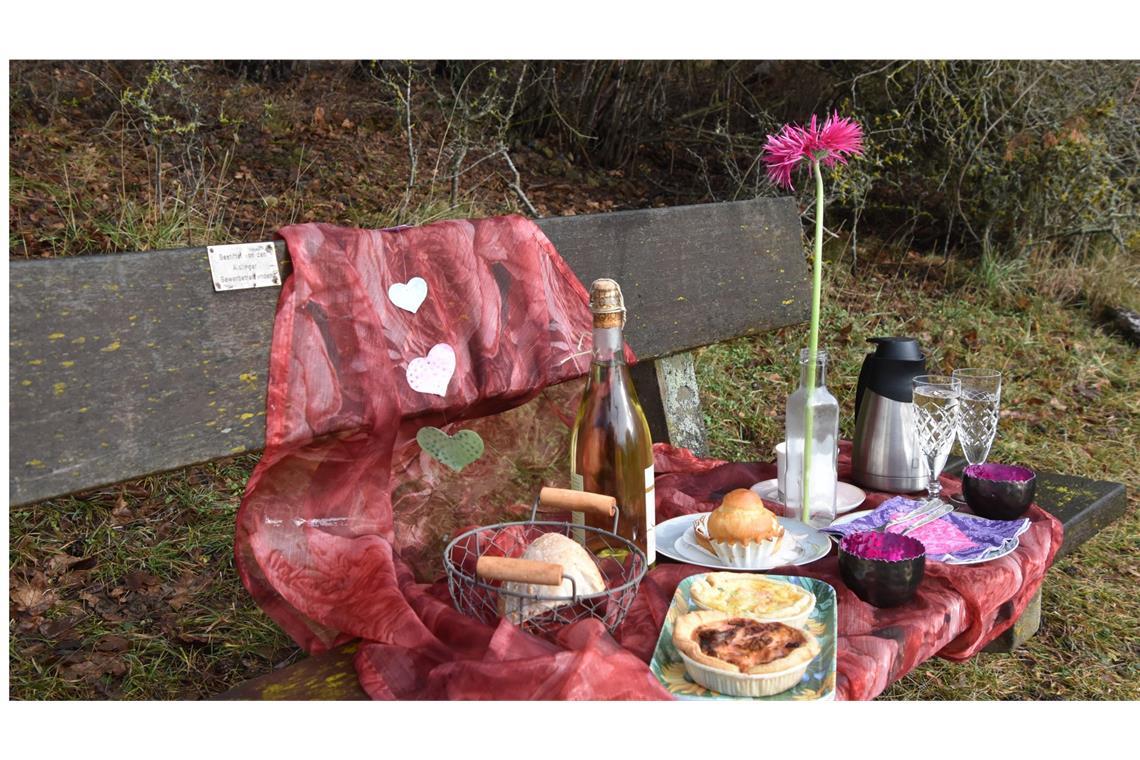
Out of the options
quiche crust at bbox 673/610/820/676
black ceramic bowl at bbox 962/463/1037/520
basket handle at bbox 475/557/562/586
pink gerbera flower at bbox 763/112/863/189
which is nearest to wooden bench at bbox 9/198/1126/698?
black ceramic bowl at bbox 962/463/1037/520

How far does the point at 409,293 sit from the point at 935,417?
3.40ft

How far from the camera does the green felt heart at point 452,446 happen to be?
200 cm

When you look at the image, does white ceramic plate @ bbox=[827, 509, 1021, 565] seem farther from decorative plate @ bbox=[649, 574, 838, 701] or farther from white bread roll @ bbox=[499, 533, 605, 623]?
white bread roll @ bbox=[499, 533, 605, 623]

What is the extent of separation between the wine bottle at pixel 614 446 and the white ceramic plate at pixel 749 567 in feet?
0.18

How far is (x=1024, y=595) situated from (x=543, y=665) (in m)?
0.94

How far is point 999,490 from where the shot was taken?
1849mm

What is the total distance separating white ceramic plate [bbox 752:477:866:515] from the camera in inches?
77.4

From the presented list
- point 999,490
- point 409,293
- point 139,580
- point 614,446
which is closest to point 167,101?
point 139,580

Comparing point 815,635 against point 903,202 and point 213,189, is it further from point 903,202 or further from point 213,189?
point 903,202

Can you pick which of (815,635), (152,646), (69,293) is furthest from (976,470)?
(152,646)

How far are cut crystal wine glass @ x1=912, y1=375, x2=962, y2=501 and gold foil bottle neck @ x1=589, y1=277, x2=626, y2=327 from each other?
0.64m

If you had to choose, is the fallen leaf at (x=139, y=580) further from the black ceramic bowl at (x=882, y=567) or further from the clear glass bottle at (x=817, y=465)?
the black ceramic bowl at (x=882, y=567)

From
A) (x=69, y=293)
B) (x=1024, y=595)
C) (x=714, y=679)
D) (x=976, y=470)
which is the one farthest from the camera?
(x=976, y=470)

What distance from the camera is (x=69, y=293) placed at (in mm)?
1564
